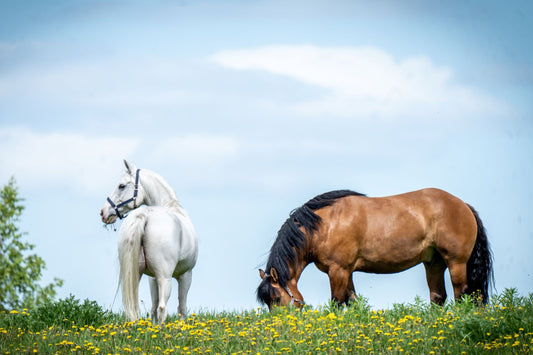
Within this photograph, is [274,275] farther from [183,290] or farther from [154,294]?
[154,294]

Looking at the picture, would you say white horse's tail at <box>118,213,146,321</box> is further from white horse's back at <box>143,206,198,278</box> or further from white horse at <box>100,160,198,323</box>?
white horse's back at <box>143,206,198,278</box>

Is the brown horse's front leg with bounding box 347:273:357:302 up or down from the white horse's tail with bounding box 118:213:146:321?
down

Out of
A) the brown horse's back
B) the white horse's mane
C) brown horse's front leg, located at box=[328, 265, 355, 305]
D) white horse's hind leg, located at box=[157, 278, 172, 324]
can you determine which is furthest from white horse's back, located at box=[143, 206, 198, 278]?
brown horse's front leg, located at box=[328, 265, 355, 305]

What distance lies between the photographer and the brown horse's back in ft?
36.3

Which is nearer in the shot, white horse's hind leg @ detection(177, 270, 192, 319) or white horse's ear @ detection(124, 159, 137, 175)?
white horse's hind leg @ detection(177, 270, 192, 319)

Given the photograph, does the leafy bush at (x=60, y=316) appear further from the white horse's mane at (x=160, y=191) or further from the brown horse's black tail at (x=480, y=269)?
the brown horse's black tail at (x=480, y=269)

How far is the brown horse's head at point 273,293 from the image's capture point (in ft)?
34.1

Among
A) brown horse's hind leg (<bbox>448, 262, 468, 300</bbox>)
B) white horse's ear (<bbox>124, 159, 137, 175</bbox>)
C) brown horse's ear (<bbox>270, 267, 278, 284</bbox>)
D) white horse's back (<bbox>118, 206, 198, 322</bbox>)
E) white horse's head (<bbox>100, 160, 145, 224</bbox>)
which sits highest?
white horse's ear (<bbox>124, 159, 137, 175</bbox>)

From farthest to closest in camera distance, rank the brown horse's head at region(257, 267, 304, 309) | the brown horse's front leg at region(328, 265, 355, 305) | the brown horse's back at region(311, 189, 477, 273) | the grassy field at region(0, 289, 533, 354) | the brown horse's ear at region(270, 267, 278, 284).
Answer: the brown horse's back at region(311, 189, 477, 273)
the brown horse's front leg at region(328, 265, 355, 305)
the brown horse's ear at region(270, 267, 278, 284)
the brown horse's head at region(257, 267, 304, 309)
the grassy field at region(0, 289, 533, 354)

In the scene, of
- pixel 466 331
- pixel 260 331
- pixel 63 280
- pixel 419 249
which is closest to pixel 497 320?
pixel 466 331

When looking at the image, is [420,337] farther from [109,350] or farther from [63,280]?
[63,280]

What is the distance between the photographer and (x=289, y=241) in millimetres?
10852

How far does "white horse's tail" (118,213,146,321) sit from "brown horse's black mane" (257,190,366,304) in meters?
2.02

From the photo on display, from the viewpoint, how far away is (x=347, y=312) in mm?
8891
